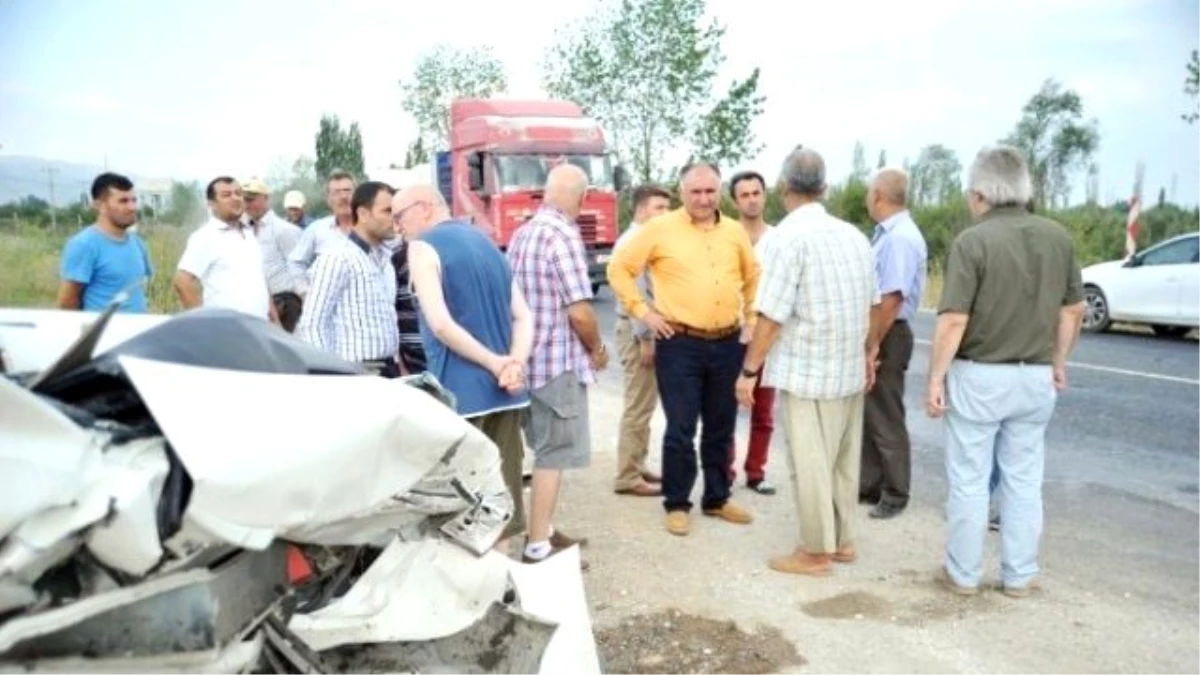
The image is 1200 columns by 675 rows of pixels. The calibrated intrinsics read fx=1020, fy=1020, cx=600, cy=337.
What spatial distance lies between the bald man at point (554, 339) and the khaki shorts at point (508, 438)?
17cm

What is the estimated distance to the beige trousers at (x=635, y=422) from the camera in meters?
6.14

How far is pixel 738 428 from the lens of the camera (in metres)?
8.02

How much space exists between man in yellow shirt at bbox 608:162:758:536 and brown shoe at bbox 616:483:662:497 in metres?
0.60

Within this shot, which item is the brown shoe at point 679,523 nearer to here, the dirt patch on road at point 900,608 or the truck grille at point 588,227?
the dirt patch on road at point 900,608

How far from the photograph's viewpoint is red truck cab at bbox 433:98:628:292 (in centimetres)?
2169

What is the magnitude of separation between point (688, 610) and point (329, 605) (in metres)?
2.32

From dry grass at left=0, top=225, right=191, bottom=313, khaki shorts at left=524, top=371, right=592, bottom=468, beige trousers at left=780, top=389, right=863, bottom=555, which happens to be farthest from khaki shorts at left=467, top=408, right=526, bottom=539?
dry grass at left=0, top=225, right=191, bottom=313

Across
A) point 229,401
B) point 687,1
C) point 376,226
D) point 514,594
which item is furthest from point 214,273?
point 687,1

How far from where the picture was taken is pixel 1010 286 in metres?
4.29

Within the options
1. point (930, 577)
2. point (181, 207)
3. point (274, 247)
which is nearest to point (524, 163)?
point (181, 207)

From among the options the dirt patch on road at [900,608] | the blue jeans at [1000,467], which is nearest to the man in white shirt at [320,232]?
the dirt patch on road at [900,608]

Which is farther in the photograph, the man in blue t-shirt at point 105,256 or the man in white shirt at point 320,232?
the man in white shirt at point 320,232

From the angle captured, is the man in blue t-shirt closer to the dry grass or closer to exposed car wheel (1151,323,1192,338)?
the dry grass

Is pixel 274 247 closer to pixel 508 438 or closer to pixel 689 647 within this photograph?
pixel 508 438
